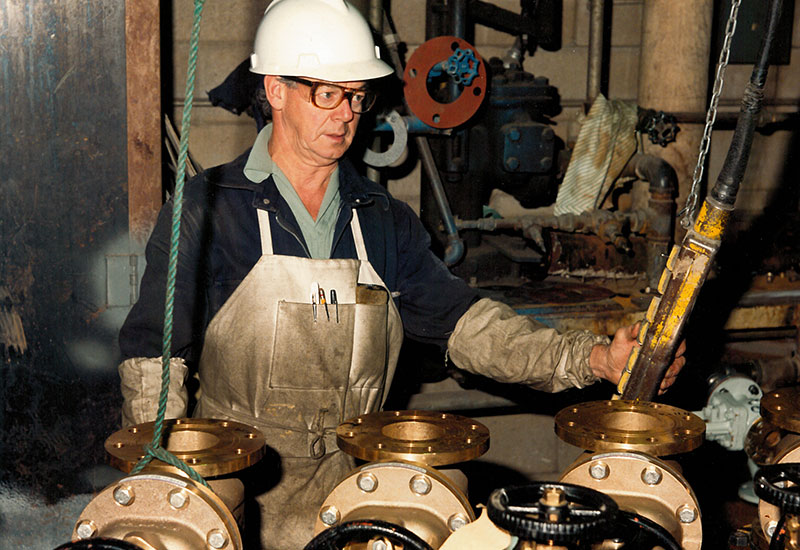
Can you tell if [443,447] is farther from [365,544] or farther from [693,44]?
[693,44]

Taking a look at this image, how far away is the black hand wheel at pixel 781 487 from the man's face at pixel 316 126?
1.23 metres

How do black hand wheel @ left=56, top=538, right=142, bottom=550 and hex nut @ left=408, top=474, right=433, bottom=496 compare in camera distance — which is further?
hex nut @ left=408, top=474, right=433, bottom=496

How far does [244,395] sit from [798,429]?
121cm

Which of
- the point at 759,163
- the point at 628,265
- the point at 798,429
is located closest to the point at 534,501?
the point at 798,429

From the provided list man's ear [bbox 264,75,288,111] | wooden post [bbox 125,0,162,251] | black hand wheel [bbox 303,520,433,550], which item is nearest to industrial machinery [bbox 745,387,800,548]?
black hand wheel [bbox 303,520,433,550]

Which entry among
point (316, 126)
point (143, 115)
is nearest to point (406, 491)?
point (316, 126)

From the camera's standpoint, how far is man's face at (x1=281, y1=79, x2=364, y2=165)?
2.16 m

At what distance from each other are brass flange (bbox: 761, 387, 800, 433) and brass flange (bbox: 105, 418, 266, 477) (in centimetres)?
86

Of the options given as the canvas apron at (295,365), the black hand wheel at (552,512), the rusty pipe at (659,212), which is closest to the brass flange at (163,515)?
the black hand wheel at (552,512)

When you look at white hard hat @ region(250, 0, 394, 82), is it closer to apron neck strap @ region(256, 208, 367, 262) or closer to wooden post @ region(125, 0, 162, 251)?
apron neck strap @ region(256, 208, 367, 262)

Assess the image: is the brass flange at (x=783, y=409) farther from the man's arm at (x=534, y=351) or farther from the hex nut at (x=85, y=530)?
the hex nut at (x=85, y=530)

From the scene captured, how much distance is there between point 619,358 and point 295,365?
29.2 inches

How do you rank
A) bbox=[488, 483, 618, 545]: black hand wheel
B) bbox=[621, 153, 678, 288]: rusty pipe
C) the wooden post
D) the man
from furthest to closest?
bbox=[621, 153, 678, 288]: rusty pipe, the wooden post, the man, bbox=[488, 483, 618, 545]: black hand wheel

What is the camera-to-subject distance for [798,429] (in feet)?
5.04
